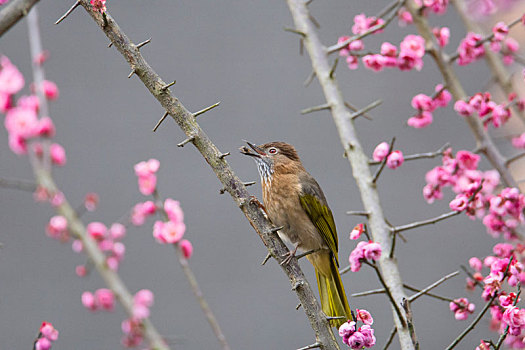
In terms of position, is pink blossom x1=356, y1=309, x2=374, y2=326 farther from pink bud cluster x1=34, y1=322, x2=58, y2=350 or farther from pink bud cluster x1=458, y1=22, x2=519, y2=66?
pink bud cluster x1=458, y1=22, x2=519, y2=66

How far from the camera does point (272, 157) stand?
3203 millimetres

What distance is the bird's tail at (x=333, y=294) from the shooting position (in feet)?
8.23

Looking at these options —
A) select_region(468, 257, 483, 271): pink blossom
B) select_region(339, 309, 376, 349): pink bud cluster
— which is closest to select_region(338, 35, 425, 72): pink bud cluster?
select_region(468, 257, 483, 271): pink blossom

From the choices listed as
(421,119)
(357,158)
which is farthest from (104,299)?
(421,119)

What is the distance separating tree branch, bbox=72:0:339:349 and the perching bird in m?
0.94

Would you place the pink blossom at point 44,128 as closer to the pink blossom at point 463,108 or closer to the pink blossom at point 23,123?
the pink blossom at point 23,123

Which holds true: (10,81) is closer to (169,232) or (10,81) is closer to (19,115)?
(19,115)

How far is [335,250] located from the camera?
2.88m

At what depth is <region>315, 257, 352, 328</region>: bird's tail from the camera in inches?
98.7

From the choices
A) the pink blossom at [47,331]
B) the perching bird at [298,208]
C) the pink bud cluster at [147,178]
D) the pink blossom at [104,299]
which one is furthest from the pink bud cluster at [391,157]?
the pink blossom at [47,331]

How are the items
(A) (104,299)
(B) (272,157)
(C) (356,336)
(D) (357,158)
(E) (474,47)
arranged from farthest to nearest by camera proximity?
(B) (272,157)
(E) (474,47)
(D) (357,158)
(A) (104,299)
(C) (356,336)

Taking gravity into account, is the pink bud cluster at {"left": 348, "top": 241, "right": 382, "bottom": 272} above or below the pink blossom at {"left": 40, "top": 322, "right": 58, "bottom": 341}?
below

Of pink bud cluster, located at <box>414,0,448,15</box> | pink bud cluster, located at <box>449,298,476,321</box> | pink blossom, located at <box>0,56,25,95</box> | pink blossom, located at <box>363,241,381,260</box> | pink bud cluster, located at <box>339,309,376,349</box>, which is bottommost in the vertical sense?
pink bud cluster, located at <box>449,298,476,321</box>

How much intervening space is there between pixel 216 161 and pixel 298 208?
1337mm
